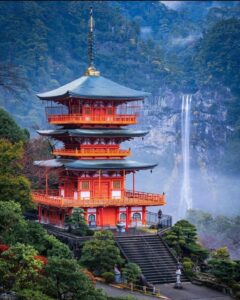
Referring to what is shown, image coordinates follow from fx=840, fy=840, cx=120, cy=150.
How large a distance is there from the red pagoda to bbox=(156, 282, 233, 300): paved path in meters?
6.22

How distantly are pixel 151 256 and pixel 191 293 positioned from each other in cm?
321

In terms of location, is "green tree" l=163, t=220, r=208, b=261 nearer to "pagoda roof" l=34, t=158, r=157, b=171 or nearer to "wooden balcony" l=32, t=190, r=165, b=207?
"wooden balcony" l=32, t=190, r=165, b=207

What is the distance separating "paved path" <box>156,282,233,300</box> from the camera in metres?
28.7

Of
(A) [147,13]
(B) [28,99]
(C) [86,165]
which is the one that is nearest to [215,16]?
(A) [147,13]

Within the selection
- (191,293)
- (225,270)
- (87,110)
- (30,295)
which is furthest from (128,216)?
(30,295)

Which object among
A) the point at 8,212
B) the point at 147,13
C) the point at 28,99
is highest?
the point at 147,13

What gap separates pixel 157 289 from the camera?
2931 centimetres

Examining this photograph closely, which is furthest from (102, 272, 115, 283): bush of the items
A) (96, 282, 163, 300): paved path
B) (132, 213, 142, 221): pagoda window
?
(132, 213, 142, 221): pagoda window

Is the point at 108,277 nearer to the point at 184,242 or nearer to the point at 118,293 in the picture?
the point at 118,293

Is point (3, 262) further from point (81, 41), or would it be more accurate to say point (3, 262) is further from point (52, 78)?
point (81, 41)

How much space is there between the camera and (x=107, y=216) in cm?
3603

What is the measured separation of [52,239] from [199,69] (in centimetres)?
8305

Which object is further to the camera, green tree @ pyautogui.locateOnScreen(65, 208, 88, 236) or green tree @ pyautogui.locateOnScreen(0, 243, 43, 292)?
green tree @ pyautogui.locateOnScreen(65, 208, 88, 236)

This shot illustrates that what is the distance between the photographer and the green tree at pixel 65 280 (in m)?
24.2
